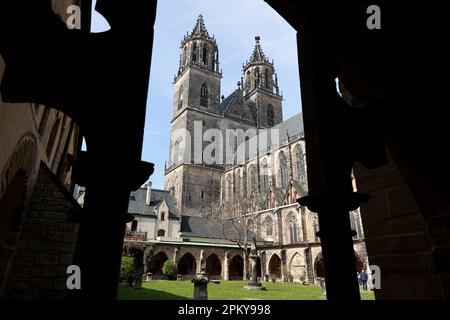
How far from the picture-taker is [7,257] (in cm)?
455

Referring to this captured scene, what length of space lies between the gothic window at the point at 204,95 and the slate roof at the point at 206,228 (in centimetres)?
1899

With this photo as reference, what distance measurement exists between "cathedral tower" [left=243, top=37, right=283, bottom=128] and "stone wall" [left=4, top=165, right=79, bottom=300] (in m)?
48.0

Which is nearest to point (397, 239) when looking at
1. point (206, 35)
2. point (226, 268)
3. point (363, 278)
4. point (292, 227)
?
point (363, 278)

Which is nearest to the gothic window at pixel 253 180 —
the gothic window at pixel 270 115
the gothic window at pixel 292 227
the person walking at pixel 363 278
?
the gothic window at pixel 292 227

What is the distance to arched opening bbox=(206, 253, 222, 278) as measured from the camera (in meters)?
30.5

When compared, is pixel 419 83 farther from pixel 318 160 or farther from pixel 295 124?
pixel 295 124

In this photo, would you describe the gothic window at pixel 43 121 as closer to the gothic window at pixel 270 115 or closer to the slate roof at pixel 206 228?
the slate roof at pixel 206 228

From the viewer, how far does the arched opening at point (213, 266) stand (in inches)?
1203

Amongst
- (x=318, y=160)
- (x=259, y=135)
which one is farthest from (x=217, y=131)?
(x=318, y=160)

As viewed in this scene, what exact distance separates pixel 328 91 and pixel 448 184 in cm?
110

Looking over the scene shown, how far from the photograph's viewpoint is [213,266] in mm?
31203

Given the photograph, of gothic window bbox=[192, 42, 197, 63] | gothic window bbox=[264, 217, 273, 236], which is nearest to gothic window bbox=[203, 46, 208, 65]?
gothic window bbox=[192, 42, 197, 63]

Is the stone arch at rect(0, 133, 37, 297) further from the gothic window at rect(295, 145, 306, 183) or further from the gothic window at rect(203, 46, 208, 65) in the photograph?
the gothic window at rect(203, 46, 208, 65)
